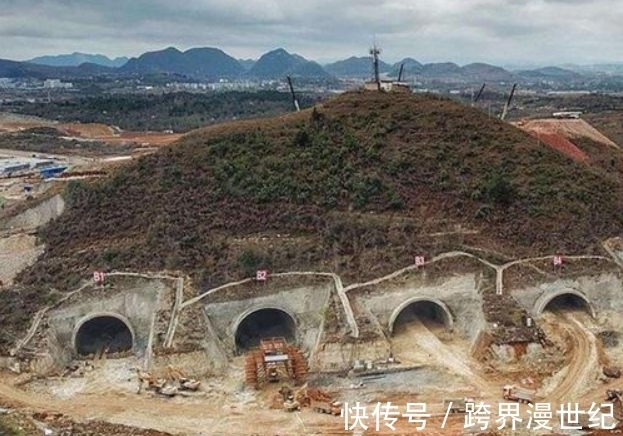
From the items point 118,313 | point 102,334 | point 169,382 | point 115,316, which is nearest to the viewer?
point 169,382

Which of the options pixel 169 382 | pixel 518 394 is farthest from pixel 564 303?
pixel 169 382

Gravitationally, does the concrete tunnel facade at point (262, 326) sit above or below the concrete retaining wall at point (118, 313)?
below

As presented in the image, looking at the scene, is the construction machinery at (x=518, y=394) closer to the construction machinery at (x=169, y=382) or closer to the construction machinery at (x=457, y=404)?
the construction machinery at (x=457, y=404)

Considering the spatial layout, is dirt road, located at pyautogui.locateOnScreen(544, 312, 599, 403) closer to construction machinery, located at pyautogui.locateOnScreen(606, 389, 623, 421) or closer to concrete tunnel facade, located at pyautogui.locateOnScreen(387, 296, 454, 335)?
construction machinery, located at pyautogui.locateOnScreen(606, 389, 623, 421)

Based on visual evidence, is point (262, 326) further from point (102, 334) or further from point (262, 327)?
point (102, 334)

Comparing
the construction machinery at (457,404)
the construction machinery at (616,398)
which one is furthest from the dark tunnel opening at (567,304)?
the construction machinery at (457,404)

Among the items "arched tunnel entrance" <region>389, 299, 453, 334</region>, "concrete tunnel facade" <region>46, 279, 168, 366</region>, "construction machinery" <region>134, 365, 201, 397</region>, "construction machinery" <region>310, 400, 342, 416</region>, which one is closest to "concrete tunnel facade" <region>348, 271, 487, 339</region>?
"arched tunnel entrance" <region>389, 299, 453, 334</region>
